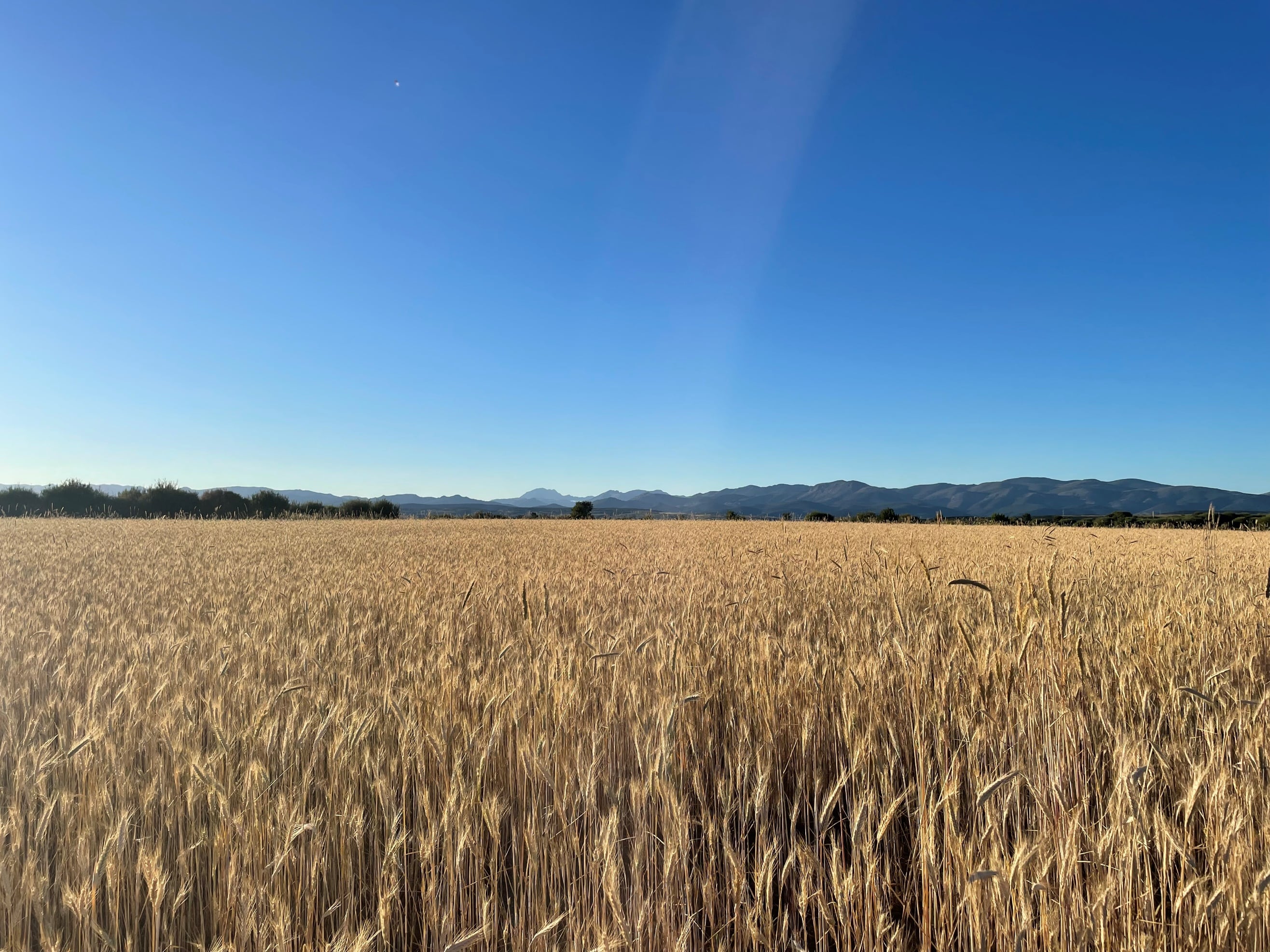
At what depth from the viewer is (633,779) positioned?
1.80m

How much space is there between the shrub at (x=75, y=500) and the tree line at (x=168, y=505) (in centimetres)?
3

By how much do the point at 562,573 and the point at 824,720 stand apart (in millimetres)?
4388

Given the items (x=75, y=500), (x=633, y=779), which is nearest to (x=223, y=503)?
(x=75, y=500)

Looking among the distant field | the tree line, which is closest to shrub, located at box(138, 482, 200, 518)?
the tree line

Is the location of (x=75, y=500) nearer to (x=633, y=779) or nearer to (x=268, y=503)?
(x=268, y=503)

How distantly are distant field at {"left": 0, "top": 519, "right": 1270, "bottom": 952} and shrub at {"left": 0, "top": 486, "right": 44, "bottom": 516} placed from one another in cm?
3353

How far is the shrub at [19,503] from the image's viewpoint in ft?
91.8

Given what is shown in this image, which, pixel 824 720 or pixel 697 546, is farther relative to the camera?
pixel 697 546

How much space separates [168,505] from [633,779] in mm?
40686

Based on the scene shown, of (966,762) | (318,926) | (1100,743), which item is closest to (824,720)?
(966,762)

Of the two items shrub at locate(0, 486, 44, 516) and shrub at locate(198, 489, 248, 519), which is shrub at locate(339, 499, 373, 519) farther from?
shrub at locate(0, 486, 44, 516)

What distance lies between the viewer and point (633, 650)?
3.10 metres

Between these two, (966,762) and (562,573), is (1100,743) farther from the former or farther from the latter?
(562,573)

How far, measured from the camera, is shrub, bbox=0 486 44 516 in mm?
27984
